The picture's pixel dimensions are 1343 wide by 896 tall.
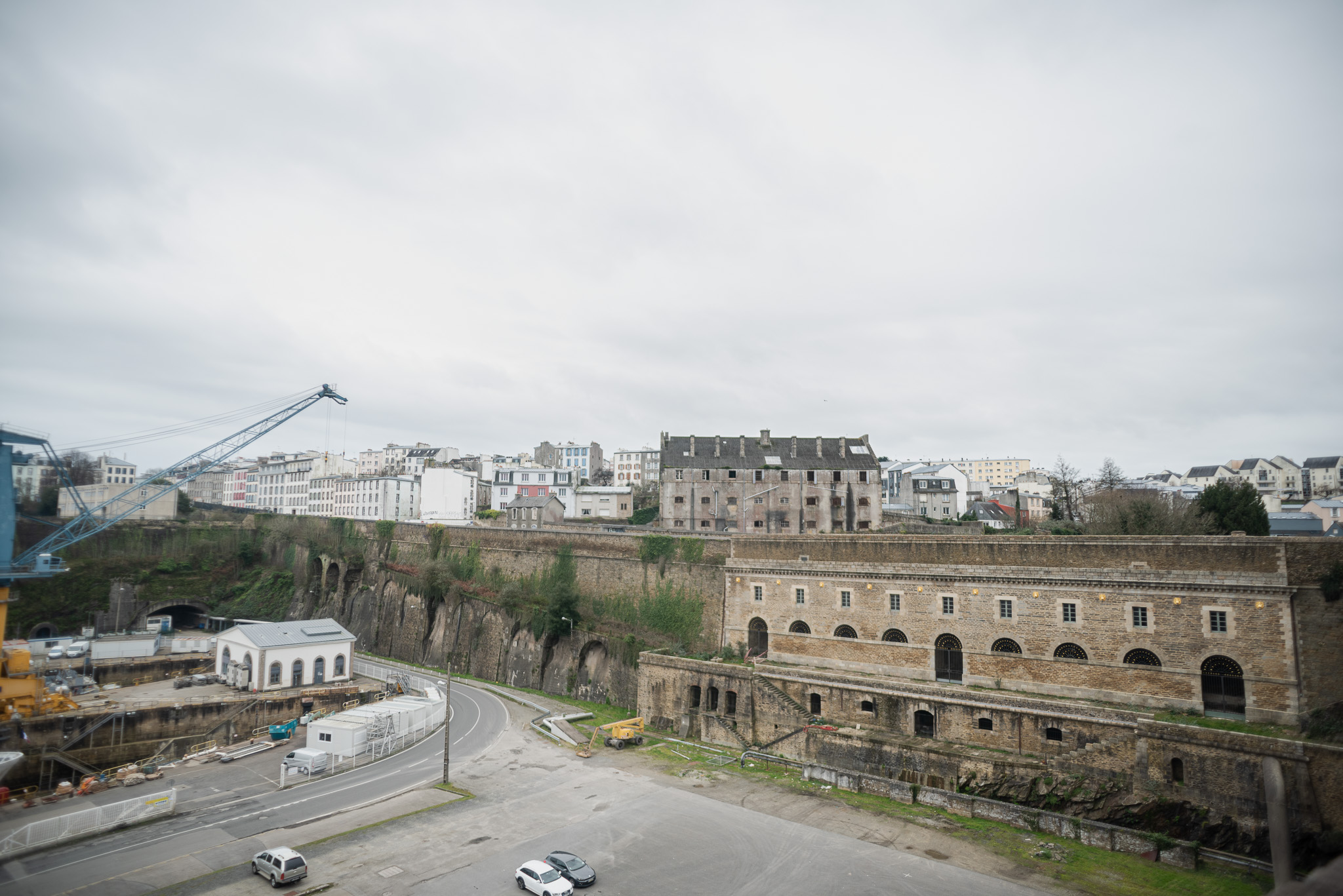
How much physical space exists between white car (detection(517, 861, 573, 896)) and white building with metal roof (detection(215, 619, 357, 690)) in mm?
25979

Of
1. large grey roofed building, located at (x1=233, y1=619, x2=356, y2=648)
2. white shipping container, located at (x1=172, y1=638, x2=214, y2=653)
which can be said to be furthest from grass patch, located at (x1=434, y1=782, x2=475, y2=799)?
white shipping container, located at (x1=172, y1=638, x2=214, y2=653)

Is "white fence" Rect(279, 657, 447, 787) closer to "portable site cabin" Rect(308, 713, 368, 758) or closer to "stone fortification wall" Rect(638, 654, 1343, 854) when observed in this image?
"portable site cabin" Rect(308, 713, 368, 758)

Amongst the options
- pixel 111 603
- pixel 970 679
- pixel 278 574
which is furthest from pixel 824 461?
pixel 111 603

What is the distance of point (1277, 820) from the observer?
64.8 feet

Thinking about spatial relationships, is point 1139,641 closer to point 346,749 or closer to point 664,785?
point 664,785

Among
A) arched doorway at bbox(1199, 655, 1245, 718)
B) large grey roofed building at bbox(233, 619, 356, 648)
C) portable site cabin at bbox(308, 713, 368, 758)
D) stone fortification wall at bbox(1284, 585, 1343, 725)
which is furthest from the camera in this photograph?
large grey roofed building at bbox(233, 619, 356, 648)

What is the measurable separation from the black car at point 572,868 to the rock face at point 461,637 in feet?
63.9

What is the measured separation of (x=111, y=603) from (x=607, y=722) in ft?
156

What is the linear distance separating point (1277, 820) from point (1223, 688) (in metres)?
5.73

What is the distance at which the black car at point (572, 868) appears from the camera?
19.3 metres

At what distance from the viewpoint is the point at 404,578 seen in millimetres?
56406

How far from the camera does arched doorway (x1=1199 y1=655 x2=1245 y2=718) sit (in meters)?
24.2

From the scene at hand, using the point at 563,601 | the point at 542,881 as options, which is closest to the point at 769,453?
the point at 563,601

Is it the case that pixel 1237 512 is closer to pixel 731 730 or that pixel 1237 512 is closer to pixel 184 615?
pixel 731 730
